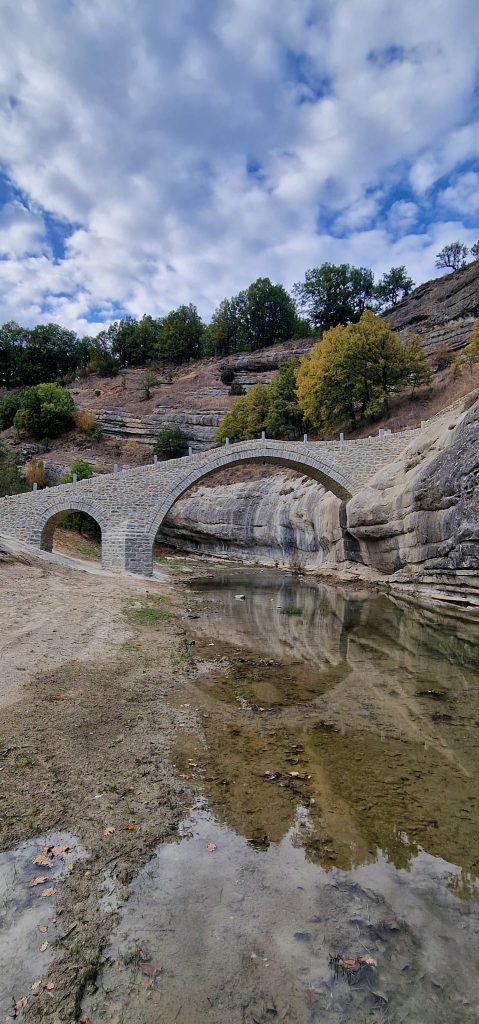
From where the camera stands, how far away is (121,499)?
914 inches

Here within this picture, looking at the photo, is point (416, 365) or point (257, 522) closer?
point (416, 365)

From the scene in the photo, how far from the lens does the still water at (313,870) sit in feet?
6.74

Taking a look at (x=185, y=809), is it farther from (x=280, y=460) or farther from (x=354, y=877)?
(x=280, y=460)

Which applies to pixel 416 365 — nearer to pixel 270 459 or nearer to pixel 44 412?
pixel 270 459

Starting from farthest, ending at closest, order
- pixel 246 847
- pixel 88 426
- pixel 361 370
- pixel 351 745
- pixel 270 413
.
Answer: pixel 88 426
pixel 270 413
pixel 361 370
pixel 351 745
pixel 246 847

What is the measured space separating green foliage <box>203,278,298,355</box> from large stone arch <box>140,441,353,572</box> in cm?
4391

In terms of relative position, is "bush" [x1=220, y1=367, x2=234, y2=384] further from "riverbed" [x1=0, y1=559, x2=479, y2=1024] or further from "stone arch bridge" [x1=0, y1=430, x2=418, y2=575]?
"riverbed" [x1=0, y1=559, x2=479, y2=1024]

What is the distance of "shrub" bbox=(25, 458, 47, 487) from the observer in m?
39.1

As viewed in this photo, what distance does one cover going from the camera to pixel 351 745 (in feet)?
15.3

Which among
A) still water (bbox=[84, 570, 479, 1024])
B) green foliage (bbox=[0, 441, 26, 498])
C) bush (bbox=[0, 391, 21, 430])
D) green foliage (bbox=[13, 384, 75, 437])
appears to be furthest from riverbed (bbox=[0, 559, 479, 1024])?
→ bush (bbox=[0, 391, 21, 430])

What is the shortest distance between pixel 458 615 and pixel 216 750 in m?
10.3

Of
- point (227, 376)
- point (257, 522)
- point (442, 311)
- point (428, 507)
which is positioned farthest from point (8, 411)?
point (428, 507)

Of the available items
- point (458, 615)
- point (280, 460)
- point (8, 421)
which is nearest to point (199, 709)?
point (458, 615)

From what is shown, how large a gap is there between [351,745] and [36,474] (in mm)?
39664
